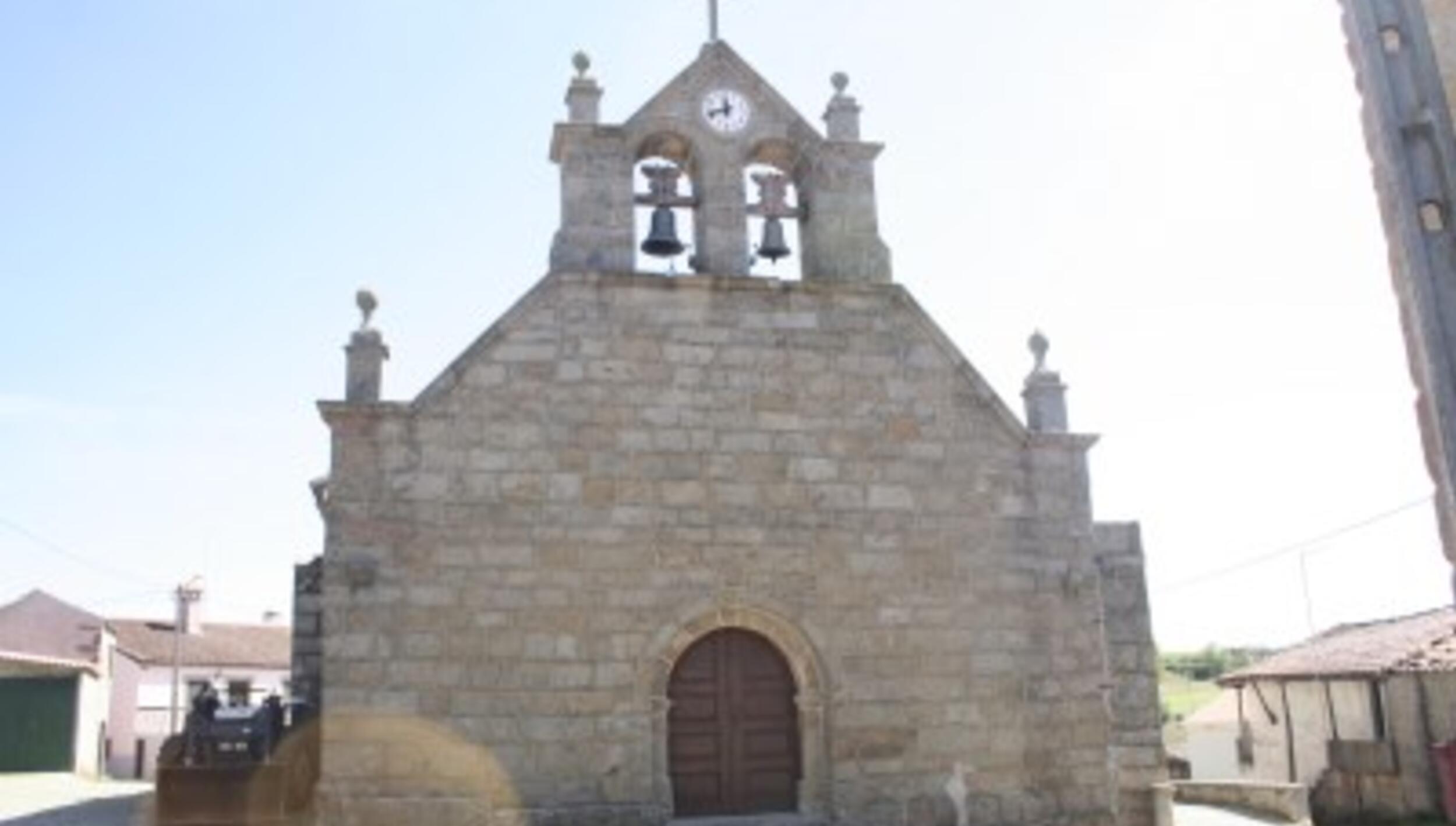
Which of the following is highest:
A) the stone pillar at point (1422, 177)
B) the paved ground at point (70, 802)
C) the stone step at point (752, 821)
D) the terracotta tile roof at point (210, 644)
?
the terracotta tile roof at point (210, 644)

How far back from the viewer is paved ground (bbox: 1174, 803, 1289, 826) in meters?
14.2

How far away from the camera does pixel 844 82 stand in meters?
12.8

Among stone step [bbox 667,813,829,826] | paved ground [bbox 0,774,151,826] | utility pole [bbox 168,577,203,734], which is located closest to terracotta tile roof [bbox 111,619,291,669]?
utility pole [bbox 168,577,203,734]

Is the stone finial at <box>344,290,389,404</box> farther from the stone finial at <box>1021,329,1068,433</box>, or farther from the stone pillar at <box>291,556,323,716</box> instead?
the stone finial at <box>1021,329,1068,433</box>

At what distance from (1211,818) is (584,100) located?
36.2 ft

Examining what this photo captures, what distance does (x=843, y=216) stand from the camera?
1241 centimetres

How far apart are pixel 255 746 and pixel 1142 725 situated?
8.33 metres

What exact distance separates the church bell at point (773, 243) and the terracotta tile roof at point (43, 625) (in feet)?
94.2

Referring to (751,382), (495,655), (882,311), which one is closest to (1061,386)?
(882,311)

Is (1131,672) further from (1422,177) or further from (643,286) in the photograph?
(1422,177)

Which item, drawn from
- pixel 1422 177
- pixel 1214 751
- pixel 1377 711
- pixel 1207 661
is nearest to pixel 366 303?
pixel 1422 177

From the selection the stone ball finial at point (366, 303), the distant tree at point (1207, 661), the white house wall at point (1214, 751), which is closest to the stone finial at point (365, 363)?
the stone ball finial at point (366, 303)

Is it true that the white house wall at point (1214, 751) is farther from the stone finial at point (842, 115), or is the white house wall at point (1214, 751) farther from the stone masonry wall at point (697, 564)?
the stone finial at point (842, 115)

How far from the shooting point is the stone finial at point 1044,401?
40.4 feet
